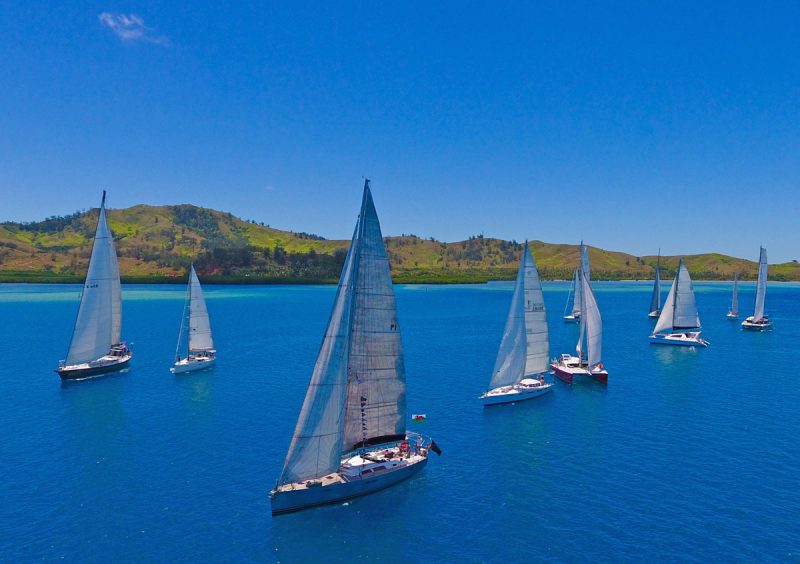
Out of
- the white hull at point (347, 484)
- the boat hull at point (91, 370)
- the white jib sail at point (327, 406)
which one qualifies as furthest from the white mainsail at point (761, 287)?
the boat hull at point (91, 370)

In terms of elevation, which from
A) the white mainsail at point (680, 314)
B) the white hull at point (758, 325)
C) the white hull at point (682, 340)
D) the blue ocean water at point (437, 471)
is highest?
the white mainsail at point (680, 314)

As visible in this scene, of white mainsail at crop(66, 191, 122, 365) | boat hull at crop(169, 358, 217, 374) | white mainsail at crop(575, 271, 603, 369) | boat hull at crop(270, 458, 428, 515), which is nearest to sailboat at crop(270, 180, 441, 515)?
boat hull at crop(270, 458, 428, 515)

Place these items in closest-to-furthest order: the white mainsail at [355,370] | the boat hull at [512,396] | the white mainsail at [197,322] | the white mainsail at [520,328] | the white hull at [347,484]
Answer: the white hull at [347,484], the white mainsail at [355,370], the boat hull at [512,396], the white mainsail at [520,328], the white mainsail at [197,322]

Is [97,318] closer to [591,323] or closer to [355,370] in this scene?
[355,370]

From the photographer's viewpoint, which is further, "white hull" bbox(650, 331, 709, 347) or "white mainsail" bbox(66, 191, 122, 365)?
"white hull" bbox(650, 331, 709, 347)

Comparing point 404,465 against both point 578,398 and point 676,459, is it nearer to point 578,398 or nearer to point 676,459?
point 676,459

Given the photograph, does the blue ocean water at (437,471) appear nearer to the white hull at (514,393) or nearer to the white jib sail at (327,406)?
the white hull at (514,393)

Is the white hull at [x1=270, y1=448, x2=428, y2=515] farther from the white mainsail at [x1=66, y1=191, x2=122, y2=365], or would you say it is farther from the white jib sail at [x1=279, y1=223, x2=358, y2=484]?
the white mainsail at [x1=66, y1=191, x2=122, y2=365]
